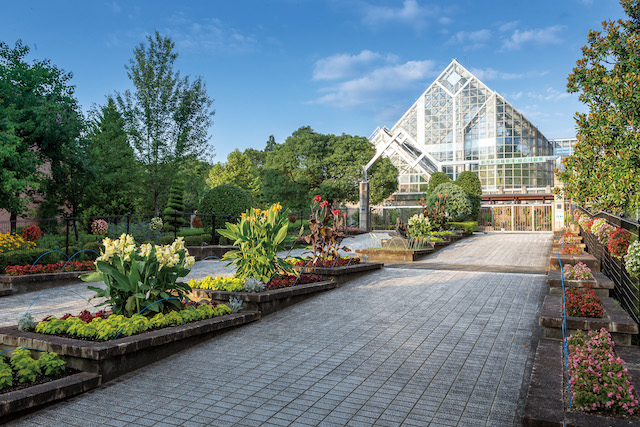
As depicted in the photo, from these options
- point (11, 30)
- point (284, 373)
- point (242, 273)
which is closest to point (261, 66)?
point (11, 30)

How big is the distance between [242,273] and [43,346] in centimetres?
349

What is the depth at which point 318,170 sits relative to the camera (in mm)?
37688

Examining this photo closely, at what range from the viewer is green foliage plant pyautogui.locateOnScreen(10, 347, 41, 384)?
393cm

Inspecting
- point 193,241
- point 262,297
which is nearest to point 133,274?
point 262,297

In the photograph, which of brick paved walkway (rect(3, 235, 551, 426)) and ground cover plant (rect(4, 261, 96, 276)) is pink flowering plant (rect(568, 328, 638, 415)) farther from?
ground cover plant (rect(4, 261, 96, 276))

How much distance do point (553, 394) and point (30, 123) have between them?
54.0ft

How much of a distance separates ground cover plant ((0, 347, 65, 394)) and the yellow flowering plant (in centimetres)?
104

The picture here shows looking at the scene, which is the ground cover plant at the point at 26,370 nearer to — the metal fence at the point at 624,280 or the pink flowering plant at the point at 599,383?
the pink flowering plant at the point at 599,383

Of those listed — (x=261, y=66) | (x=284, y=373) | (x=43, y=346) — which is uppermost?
(x=261, y=66)

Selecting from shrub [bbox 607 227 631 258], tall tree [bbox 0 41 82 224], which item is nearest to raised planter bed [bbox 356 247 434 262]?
shrub [bbox 607 227 631 258]

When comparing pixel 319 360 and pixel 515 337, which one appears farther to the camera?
pixel 515 337

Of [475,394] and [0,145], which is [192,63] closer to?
[0,145]

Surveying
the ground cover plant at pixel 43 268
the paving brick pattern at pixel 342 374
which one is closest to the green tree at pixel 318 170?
the ground cover plant at pixel 43 268

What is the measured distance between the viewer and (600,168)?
12.1 m
